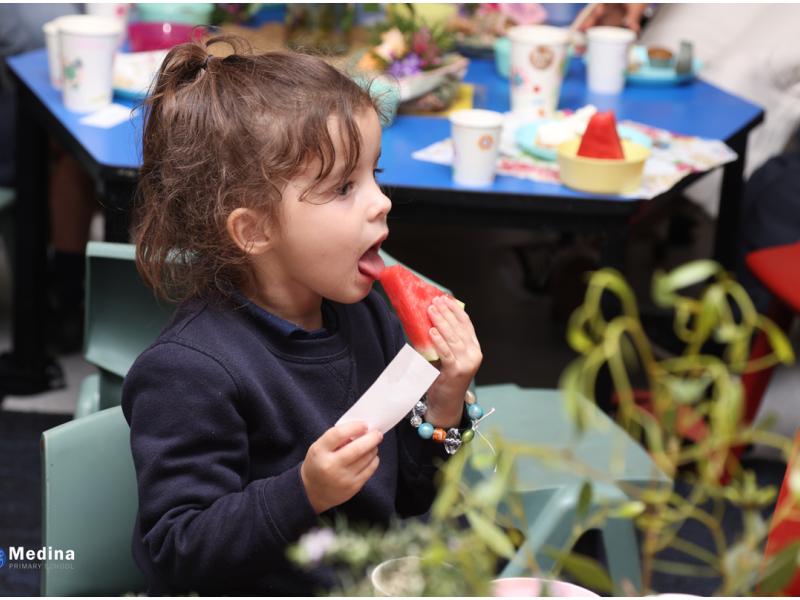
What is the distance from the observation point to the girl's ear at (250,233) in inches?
55.6

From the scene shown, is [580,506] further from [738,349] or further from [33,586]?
[33,586]

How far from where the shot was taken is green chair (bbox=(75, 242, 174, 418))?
6.22ft

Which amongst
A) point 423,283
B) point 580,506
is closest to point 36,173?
point 423,283

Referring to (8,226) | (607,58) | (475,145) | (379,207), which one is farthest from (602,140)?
(8,226)

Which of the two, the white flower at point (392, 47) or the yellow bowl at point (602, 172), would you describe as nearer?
the yellow bowl at point (602, 172)

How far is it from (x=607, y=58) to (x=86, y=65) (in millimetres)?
1258

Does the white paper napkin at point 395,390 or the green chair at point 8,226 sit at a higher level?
the white paper napkin at point 395,390

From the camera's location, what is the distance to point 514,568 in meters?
0.99

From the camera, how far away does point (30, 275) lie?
124 inches

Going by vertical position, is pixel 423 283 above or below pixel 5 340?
above

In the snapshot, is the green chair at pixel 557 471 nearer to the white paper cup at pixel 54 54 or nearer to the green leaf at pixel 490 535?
the green leaf at pixel 490 535

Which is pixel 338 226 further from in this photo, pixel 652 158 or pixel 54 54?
pixel 54 54

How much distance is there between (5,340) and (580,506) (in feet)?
10.2

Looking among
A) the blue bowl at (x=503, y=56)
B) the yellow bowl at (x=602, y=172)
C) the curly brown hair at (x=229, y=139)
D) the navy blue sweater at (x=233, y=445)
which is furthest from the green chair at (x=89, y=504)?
the blue bowl at (x=503, y=56)
